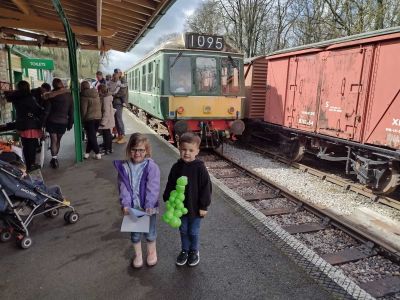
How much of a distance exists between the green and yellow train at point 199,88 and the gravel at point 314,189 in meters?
1.32

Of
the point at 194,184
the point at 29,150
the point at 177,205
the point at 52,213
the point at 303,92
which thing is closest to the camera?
the point at 177,205

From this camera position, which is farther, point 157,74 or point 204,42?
point 157,74

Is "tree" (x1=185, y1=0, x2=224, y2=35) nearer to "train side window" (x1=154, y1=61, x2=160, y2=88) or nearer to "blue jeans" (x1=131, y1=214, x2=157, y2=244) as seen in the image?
"train side window" (x1=154, y1=61, x2=160, y2=88)

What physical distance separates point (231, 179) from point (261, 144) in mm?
5867

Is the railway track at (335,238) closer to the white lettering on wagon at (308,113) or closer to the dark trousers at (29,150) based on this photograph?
the white lettering on wagon at (308,113)

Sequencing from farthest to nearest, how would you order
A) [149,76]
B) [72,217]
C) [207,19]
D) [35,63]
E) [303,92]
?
[207,19] < [35,63] < [149,76] < [303,92] < [72,217]

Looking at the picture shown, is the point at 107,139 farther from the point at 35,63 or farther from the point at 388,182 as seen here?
the point at 35,63

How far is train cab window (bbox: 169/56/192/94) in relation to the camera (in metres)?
9.54

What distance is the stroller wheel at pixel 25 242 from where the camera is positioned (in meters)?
3.67

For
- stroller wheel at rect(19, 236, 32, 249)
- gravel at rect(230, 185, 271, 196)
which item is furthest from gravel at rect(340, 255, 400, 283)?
stroller wheel at rect(19, 236, 32, 249)

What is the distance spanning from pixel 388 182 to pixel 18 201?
6605 millimetres

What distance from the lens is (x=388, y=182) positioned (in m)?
6.87

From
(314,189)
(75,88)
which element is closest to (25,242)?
(75,88)

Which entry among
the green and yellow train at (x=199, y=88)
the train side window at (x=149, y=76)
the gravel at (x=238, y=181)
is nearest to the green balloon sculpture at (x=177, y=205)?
the gravel at (x=238, y=181)
